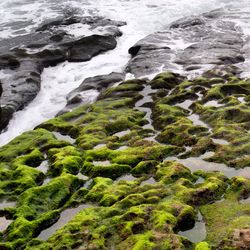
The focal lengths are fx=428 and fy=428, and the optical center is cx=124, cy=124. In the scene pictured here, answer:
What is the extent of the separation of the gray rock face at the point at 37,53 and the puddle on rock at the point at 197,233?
13.1 m

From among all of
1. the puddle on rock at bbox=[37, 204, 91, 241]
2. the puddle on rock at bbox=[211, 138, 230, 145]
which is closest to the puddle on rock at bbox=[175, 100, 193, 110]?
the puddle on rock at bbox=[211, 138, 230, 145]

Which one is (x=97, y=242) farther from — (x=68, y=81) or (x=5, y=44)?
(x=5, y=44)

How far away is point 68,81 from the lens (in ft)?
90.6

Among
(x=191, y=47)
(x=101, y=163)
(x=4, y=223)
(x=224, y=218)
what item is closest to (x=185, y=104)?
(x=101, y=163)

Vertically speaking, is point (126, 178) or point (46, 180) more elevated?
point (126, 178)

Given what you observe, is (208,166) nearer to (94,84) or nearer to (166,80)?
(166,80)

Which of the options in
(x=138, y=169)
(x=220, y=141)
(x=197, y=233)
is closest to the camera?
(x=197, y=233)

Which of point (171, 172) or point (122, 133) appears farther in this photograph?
point (122, 133)

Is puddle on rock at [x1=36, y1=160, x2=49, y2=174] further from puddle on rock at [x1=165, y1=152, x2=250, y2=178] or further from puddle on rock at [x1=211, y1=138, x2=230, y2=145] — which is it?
puddle on rock at [x1=211, y1=138, x2=230, y2=145]

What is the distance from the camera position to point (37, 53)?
30.8m

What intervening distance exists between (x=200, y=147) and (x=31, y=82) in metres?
14.0

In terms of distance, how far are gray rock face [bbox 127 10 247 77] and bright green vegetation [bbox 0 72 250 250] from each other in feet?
15.1

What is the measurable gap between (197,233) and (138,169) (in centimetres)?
408

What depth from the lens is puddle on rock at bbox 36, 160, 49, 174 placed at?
52.2ft
